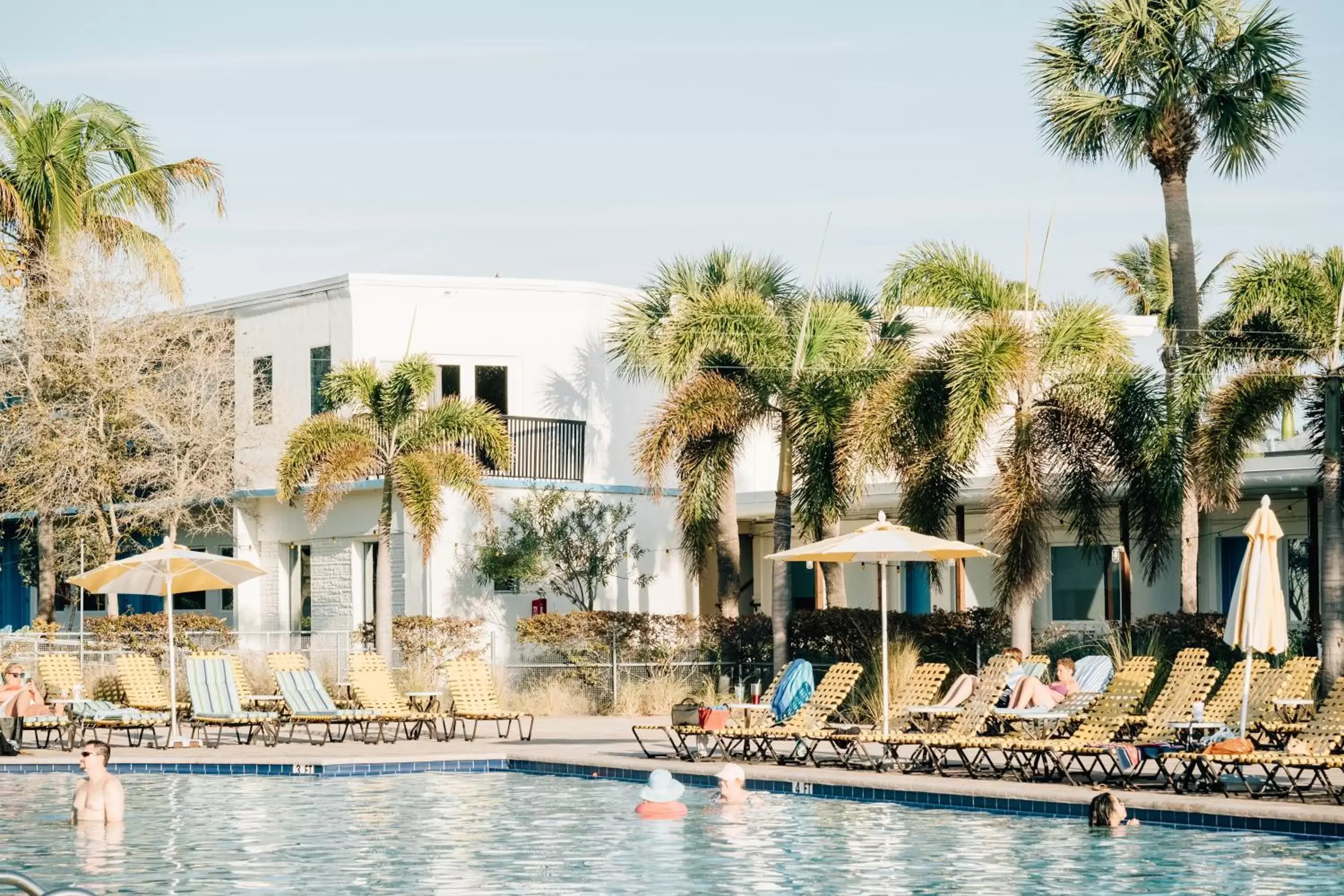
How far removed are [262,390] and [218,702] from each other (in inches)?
502

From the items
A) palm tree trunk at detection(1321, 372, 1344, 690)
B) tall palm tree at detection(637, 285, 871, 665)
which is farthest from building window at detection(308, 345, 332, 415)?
palm tree trunk at detection(1321, 372, 1344, 690)

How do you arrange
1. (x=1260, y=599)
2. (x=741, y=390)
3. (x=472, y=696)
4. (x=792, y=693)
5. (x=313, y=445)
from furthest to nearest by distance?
(x=313, y=445)
(x=741, y=390)
(x=472, y=696)
(x=792, y=693)
(x=1260, y=599)

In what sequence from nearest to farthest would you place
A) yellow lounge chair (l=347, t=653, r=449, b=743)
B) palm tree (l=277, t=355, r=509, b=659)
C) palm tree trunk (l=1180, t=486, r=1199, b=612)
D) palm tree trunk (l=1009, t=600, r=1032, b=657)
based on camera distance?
yellow lounge chair (l=347, t=653, r=449, b=743) → palm tree trunk (l=1009, t=600, r=1032, b=657) → palm tree trunk (l=1180, t=486, r=1199, b=612) → palm tree (l=277, t=355, r=509, b=659)

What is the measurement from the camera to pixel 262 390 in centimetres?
3209

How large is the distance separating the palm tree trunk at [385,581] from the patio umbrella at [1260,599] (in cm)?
1369

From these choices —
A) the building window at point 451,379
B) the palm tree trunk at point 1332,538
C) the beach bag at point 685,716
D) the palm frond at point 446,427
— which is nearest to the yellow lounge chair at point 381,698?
the beach bag at point 685,716

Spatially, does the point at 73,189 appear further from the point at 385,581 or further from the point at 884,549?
the point at 884,549

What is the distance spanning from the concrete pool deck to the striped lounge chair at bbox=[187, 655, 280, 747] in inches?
10.5

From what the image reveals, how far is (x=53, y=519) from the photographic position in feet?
106

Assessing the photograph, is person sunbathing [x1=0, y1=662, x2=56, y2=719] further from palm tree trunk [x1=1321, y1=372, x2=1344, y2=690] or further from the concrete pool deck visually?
palm tree trunk [x1=1321, y1=372, x2=1344, y2=690]

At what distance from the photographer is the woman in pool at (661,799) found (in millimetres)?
14477

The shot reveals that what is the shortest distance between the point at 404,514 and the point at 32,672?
6.25 m

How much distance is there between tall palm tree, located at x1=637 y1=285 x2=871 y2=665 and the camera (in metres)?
24.1

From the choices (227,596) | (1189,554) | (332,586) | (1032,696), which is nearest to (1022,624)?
(1189,554)
